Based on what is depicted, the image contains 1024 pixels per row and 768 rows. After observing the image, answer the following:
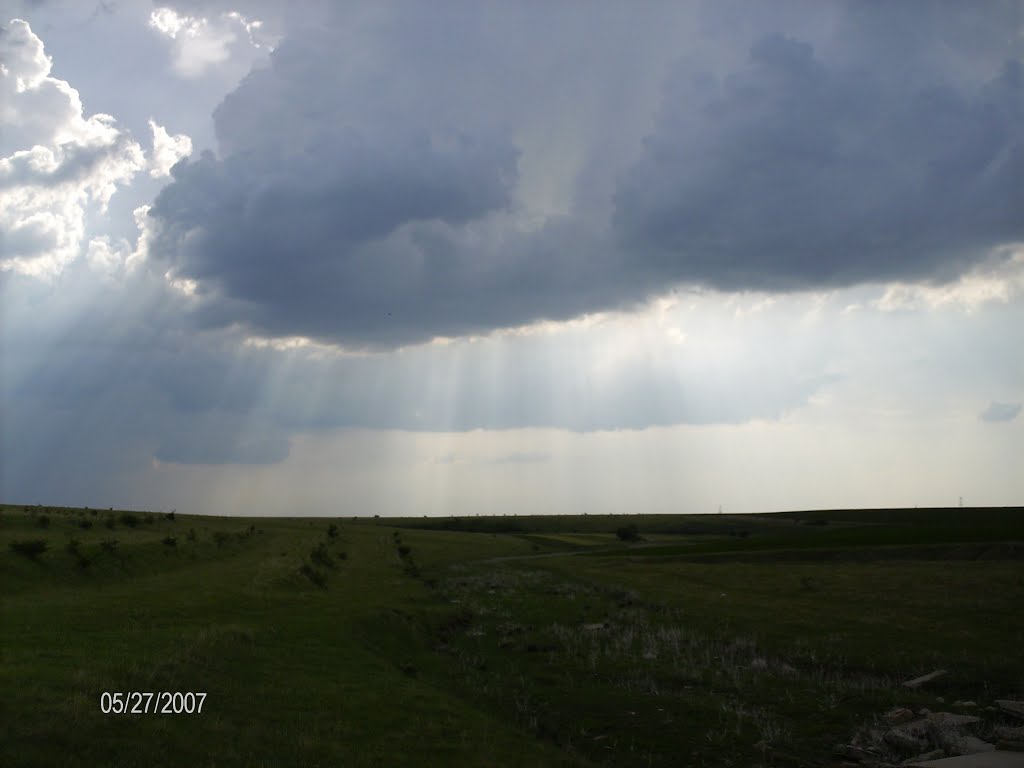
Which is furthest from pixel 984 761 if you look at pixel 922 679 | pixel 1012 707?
pixel 922 679

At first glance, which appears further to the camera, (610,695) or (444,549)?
(444,549)

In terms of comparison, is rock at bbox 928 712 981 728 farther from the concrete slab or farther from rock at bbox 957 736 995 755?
the concrete slab

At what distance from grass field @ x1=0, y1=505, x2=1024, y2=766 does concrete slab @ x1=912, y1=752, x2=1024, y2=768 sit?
2.93 metres

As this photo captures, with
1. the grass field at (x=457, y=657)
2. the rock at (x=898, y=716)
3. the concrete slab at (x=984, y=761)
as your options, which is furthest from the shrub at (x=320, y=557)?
the concrete slab at (x=984, y=761)

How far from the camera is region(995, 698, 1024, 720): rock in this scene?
18672 mm

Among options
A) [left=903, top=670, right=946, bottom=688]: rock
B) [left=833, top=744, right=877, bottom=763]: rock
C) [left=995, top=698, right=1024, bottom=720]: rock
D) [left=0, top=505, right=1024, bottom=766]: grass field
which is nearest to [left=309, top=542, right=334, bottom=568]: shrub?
[left=0, top=505, right=1024, bottom=766]: grass field

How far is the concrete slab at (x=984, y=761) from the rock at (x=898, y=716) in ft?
12.4

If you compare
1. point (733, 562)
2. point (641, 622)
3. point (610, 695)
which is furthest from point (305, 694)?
point (733, 562)

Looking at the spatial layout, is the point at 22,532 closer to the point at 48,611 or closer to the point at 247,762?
the point at 48,611

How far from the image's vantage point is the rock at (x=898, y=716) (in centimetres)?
1884

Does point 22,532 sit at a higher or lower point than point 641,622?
higher

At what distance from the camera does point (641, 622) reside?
35.0m

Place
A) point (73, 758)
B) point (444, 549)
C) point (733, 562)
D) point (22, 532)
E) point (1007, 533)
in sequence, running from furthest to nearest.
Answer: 1. point (444, 549)
2. point (1007, 533)
3. point (733, 562)
4. point (22, 532)
5. point (73, 758)

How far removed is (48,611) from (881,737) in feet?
83.3
